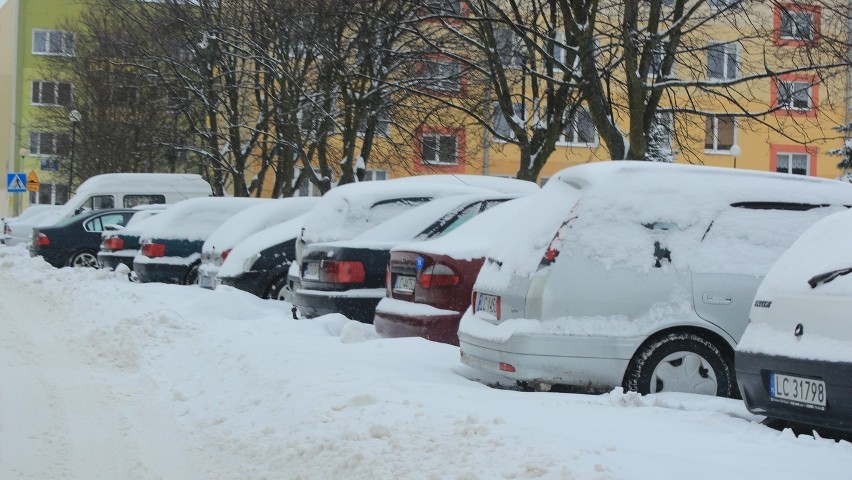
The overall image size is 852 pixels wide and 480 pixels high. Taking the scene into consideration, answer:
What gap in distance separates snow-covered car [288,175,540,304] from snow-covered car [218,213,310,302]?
1.88 metres

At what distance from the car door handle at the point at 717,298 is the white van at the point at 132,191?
2163cm

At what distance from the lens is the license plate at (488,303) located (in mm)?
7496

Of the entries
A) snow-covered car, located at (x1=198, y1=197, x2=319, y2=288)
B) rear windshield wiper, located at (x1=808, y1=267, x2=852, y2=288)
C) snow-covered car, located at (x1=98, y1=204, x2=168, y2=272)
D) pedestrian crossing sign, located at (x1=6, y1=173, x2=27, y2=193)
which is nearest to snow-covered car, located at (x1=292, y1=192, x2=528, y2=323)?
snow-covered car, located at (x1=198, y1=197, x2=319, y2=288)

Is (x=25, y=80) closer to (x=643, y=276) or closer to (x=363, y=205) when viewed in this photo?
(x=363, y=205)

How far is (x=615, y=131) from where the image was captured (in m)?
15.9

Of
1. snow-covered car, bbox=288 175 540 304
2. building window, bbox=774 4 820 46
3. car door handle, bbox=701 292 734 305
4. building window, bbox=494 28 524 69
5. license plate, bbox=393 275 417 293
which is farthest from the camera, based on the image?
building window, bbox=494 28 524 69

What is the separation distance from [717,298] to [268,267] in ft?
25.1

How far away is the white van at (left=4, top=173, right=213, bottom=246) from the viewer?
2716 cm

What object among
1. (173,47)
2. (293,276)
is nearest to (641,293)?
(293,276)

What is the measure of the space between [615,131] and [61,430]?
10501 millimetres

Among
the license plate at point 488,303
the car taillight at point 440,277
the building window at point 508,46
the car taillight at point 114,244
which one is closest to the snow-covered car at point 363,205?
the car taillight at point 440,277

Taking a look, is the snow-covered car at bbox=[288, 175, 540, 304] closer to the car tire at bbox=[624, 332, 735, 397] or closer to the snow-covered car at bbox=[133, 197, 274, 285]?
the car tire at bbox=[624, 332, 735, 397]

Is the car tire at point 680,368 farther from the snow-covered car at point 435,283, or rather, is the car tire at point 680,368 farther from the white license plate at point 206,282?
the white license plate at point 206,282

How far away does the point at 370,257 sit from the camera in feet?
35.0
